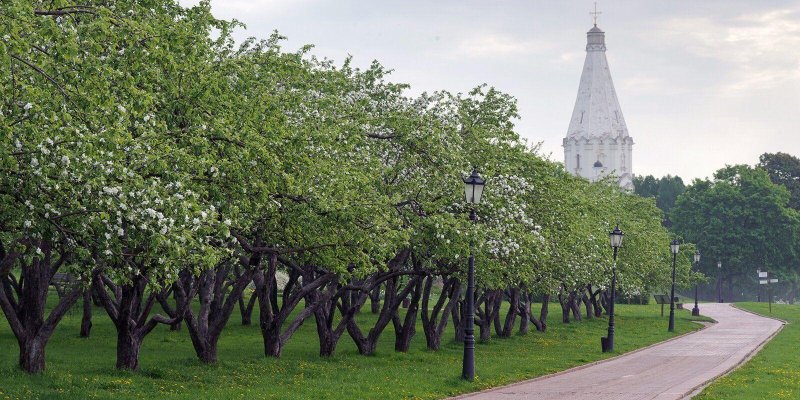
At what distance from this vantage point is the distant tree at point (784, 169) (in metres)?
150

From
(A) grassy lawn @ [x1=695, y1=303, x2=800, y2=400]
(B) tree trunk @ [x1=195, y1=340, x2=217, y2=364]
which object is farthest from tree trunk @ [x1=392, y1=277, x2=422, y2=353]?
(A) grassy lawn @ [x1=695, y1=303, x2=800, y2=400]

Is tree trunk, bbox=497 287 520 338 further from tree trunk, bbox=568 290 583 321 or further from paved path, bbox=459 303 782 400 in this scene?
tree trunk, bbox=568 290 583 321

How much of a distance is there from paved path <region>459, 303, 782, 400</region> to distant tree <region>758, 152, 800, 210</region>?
101 metres

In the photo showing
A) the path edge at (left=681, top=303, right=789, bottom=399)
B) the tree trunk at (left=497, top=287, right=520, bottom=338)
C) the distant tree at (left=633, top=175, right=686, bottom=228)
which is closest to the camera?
the path edge at (left=681, top=303, right=789, bottom=399)

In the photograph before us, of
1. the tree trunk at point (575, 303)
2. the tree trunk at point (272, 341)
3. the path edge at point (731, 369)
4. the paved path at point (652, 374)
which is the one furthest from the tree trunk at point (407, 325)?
the tree trunk at point (575, 303)

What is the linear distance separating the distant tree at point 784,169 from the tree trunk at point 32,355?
137593 millimetres

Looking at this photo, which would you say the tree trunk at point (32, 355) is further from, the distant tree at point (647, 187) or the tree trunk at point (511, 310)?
the distant tree at point (647, 187)

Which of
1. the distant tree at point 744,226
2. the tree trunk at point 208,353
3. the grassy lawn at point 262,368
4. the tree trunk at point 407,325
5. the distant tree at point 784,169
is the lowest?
the grassy lawn at point 262,368

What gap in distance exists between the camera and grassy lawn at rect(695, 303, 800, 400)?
2634 cm

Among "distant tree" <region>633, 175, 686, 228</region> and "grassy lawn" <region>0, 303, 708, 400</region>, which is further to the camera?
"distant tree" <region>633, 175, 686, 228</region>

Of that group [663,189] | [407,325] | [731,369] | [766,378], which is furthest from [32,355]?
[663,189]

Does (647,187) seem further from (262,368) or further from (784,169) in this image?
(262,368)

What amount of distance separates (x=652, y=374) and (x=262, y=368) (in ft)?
38.1

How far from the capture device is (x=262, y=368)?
2953 centimetres
